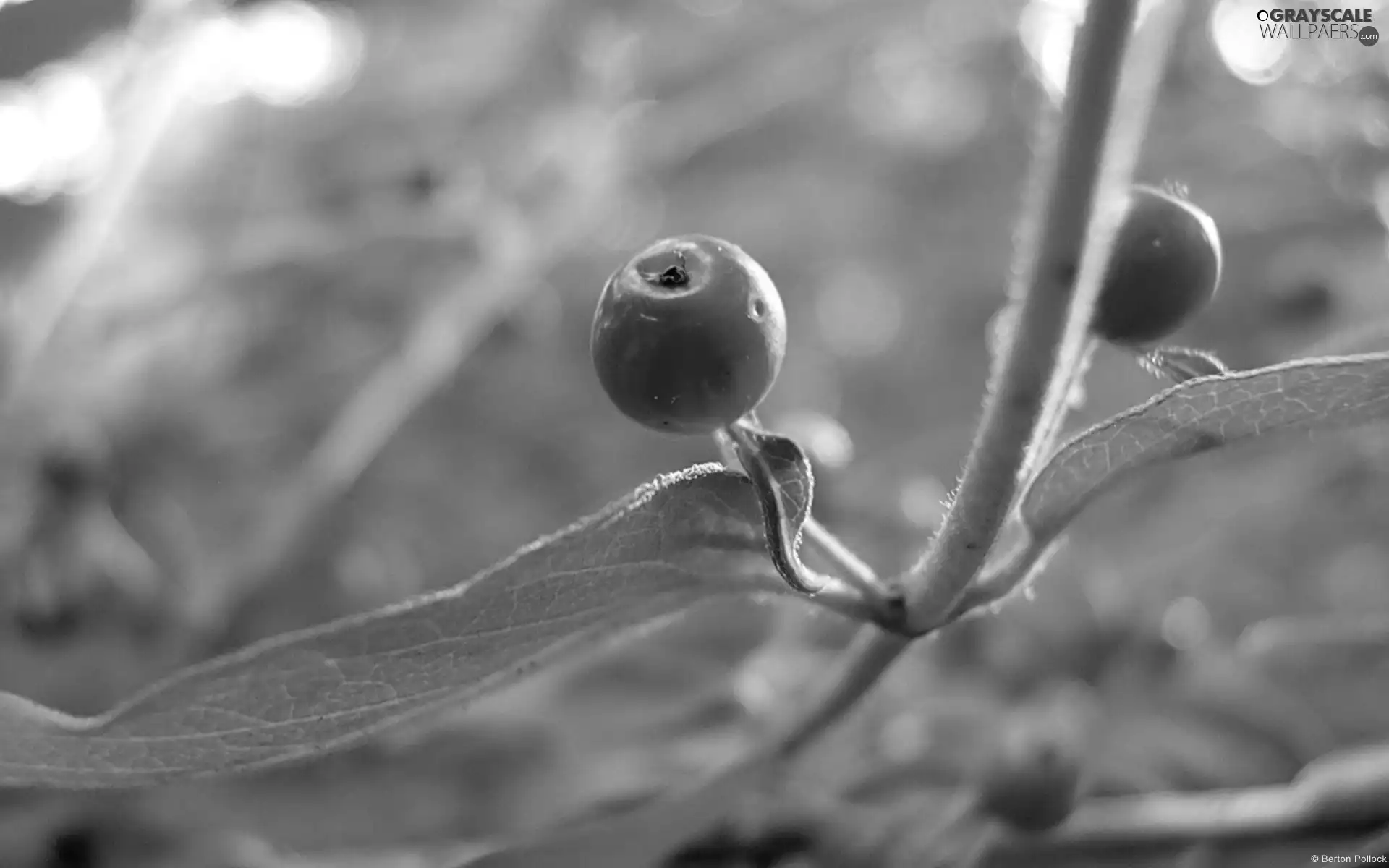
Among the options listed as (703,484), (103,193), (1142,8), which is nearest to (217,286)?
(103,193)

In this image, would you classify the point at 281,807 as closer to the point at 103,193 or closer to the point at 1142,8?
the point at 103,193

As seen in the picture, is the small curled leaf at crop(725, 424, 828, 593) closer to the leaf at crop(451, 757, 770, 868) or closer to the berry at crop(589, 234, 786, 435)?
the berry at crop(589, 234, 786, 435)

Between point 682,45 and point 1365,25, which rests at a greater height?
point 1365,25

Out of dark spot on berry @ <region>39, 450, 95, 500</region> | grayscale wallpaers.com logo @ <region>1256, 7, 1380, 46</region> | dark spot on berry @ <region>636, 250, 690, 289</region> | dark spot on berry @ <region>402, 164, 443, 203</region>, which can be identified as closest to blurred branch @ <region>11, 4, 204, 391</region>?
dark spot on berry @ <region>39, 450, 95, 500</region>

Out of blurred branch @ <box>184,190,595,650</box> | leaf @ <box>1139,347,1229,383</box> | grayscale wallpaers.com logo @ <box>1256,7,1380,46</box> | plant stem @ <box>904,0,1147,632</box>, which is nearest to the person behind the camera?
plant stem @ <box>904,0,1147,632</box>

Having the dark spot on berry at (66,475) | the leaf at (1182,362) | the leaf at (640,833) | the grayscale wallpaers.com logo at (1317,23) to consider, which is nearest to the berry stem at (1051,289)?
the leaf at (1182,362)

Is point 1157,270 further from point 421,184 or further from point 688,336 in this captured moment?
point 421,184
